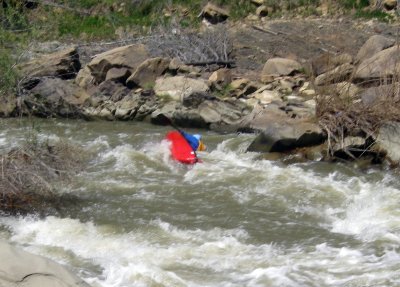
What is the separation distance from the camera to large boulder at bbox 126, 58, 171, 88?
1499 centimetres

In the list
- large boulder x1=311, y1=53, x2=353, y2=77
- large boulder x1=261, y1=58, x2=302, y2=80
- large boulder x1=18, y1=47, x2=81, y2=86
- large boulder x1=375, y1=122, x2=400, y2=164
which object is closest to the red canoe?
large boulder x1=375, y1=122, x2=400, y2=164

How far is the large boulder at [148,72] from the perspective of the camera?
14992mm

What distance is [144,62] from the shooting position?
15289 millimetres

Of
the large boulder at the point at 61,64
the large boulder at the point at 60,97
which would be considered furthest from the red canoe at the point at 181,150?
the large boulder at the point at 61,64

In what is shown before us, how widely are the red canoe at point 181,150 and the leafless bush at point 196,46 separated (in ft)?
17.1

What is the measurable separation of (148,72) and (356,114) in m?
5.68

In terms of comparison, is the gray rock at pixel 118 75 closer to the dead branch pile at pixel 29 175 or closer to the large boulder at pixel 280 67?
the large boulder at pixel 280 67

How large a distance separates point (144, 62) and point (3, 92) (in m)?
7.00

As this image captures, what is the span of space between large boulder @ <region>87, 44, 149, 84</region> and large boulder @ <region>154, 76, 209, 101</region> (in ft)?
3.87

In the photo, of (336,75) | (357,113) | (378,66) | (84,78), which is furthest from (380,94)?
(84,78)

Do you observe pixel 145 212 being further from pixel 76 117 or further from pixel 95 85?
pixel 95 85

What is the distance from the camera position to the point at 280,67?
14773 mm

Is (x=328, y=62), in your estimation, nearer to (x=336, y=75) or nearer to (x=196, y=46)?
(x=336, y=75)

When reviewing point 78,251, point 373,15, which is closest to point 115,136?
point 78,251
